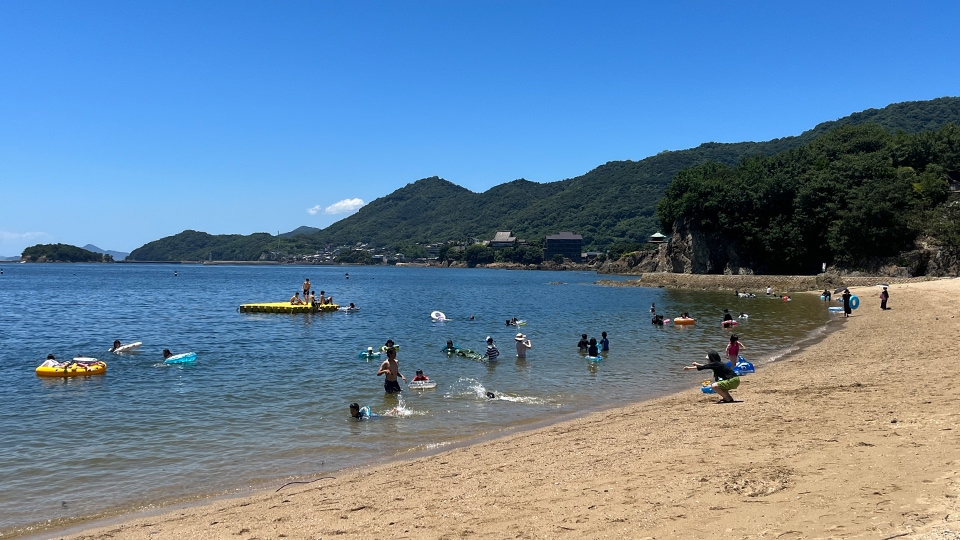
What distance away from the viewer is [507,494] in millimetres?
8305

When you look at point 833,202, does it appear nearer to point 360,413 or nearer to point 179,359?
point 360,413

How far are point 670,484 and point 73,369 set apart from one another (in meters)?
22.3

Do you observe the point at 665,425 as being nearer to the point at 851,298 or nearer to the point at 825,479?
the point at 825,479

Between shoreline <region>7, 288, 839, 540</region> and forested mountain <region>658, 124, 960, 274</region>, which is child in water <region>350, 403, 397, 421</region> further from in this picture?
forested mountain <region>658, 124, 960, 274</region>

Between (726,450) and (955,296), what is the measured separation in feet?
130

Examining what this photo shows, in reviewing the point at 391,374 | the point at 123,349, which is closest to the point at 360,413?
the point at 391,374

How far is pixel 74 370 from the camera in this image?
69.1 feet

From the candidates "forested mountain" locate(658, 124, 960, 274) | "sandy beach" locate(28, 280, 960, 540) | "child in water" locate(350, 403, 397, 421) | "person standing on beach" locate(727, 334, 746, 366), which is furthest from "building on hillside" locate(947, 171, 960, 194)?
"child in water" locate(350, 403, 397, 421)

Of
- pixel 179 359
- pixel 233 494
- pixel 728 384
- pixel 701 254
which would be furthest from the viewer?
pixel 701 254

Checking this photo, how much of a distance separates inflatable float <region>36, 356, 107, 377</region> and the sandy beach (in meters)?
15.3

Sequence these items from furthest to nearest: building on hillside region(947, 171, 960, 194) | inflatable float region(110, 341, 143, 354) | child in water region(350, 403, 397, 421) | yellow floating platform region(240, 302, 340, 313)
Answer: building on hillside region(947, 171, 960, 194), yellow floating platform region(240, 302, 340, 313), inflatable float region(110, 341, 143, 354), child in water region(350, 403, 397, 421)

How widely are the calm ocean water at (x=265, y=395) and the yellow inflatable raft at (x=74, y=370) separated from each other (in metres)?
0.61

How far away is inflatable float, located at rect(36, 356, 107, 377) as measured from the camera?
Result: 21.0m

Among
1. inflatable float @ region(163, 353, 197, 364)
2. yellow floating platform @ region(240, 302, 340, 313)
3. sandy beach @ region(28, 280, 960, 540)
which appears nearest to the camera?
sandy beach @ region(28, 280, 960, 540)
